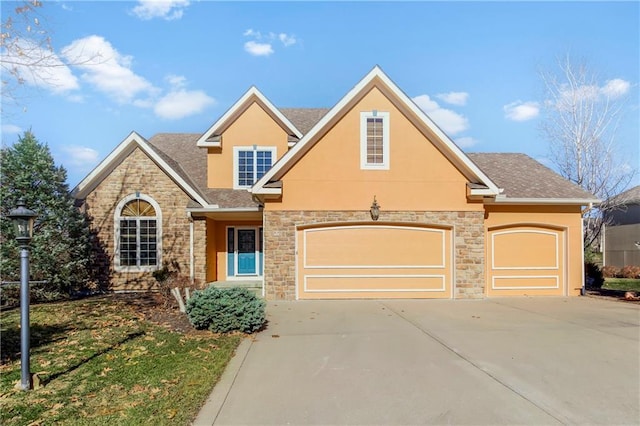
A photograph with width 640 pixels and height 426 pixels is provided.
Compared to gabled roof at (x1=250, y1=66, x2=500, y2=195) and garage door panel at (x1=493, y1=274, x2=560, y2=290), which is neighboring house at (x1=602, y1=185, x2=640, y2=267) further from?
gabled roof at (x1=250, y1=66, x2=500, y2=195)

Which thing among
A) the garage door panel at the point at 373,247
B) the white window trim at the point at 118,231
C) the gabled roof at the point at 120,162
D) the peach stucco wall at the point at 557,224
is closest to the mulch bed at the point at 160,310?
the white window trim at the point at 118,231

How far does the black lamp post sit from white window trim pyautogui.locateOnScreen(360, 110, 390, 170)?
9.16m

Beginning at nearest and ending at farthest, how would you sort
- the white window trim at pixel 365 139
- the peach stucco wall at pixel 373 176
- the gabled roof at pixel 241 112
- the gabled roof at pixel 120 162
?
the peach stucco wall at pixel 373 176, the white window trim at pixel 365 139, the gabled roof at pixel 120 162, the gabled roof at pixel 241 112

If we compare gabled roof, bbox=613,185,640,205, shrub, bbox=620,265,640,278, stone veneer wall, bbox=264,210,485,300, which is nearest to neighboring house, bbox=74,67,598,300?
stone veneer wall, bbox=264,210,485,300

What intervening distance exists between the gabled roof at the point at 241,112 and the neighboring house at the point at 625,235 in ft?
68.3

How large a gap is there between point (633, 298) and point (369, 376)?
458 inches

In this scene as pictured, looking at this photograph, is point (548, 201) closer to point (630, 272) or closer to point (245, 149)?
point (245, 149)

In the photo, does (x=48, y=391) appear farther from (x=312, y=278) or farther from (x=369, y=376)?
(x=312, y=278)

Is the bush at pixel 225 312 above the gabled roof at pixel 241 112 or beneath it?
beneath

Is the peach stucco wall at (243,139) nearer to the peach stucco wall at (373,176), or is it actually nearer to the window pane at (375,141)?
the peach stucco wall at (373,176)

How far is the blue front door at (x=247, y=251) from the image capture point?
1706cm

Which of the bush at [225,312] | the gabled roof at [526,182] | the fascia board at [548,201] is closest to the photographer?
the bush at [225,312]

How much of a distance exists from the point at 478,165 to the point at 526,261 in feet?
13.8

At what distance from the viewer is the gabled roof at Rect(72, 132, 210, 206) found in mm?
14828
